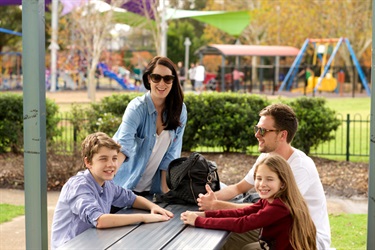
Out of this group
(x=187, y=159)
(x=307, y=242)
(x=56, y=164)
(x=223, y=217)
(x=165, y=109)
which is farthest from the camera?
(x=56, y=164)

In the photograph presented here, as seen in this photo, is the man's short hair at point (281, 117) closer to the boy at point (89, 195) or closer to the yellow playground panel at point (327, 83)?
the boy at point (89, 195)

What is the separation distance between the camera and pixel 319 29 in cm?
3716

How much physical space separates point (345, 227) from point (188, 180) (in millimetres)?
3273

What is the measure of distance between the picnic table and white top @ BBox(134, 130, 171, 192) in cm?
108

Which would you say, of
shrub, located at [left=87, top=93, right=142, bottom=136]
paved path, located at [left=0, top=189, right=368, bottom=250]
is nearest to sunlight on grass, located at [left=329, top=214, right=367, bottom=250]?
paved path, located at [left=0, top=189, right=368, bottom=250]

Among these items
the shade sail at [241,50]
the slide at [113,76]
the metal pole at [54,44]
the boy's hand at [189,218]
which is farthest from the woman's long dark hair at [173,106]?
the slide at [113,76]

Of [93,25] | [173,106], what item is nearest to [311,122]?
[173,106]

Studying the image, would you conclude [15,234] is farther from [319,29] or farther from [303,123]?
[319,29]

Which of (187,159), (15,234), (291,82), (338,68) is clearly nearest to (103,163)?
(187,159)

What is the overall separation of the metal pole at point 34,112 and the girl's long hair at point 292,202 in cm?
123

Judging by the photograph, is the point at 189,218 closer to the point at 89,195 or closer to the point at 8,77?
the point at 89,195

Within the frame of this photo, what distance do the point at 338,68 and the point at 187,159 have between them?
3165 centimetres

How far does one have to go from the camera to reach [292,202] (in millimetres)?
3846

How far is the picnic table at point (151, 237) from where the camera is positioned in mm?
3473
